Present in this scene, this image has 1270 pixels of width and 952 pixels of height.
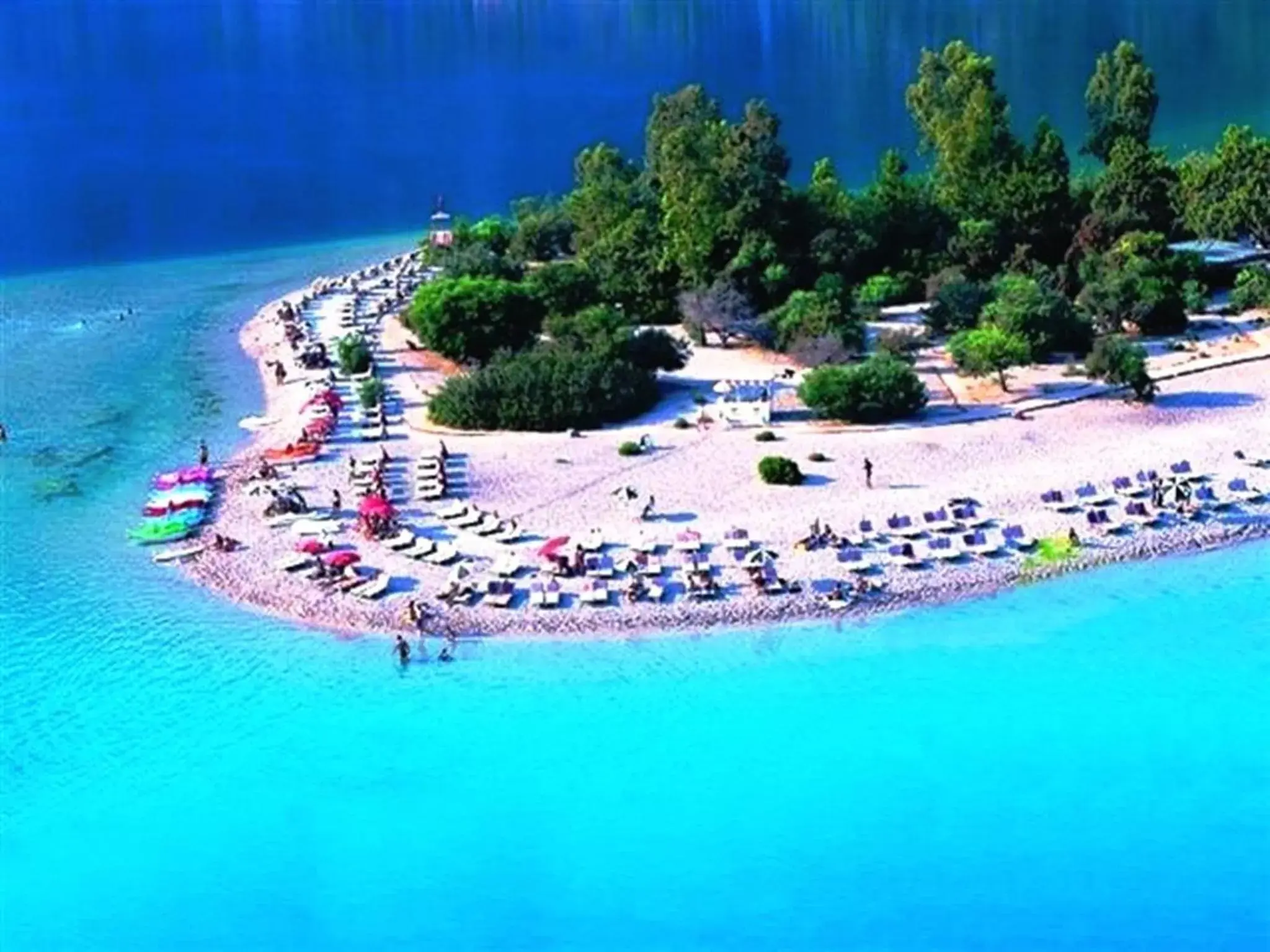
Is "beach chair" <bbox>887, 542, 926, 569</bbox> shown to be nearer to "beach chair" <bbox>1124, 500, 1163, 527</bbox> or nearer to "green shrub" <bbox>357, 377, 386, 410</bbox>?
"beach chair" <bbox>1124, 500, 1163, 527</bbox>

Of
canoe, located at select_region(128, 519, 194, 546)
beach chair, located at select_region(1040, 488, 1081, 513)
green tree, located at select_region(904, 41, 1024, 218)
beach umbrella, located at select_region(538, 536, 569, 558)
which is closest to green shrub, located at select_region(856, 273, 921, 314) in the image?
green tree, located at select_region(904, 41, 1024, 218)

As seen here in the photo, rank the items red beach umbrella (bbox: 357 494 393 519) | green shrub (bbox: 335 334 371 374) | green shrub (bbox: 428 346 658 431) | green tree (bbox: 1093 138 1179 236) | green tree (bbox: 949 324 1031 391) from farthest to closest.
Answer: green tree (bbox: 1093 138 1179 236) → green shrub (bbox: 335 334 371 374) → green tree (bbox: 949 324 1031 391) → green shrub (bbox: 428 346 658 431) → red beach umbrella (bbox: 357 494 393 519)

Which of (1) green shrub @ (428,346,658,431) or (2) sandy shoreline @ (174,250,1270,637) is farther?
(1) green shrub @ (428,346,658,431)

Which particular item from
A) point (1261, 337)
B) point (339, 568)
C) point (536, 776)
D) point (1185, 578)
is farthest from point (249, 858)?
point (1261, 337)

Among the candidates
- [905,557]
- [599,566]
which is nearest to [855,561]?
[905,557]

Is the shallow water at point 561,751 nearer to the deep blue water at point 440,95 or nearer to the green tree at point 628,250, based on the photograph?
the green tree at point 628,250

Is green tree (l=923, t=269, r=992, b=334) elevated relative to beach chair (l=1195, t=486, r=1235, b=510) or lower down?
elevated

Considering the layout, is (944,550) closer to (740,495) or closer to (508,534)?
(740,495)
